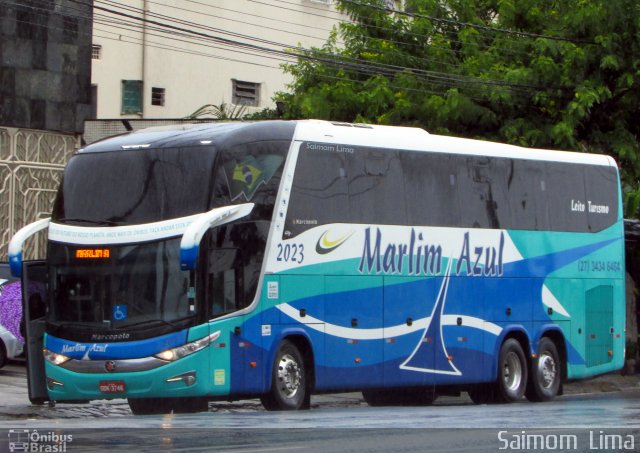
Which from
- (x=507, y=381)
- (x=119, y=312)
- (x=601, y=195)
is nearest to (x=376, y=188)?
(x=119, y=312)

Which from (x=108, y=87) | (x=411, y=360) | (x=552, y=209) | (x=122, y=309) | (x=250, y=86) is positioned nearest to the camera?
(x=122, y=309)

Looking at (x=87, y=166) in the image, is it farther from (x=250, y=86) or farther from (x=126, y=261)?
(x=250, y=86)

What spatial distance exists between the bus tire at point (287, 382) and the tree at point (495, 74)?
12.3 metres

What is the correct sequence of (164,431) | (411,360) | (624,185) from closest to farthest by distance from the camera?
(164,431) < (411,360) < (624,185)

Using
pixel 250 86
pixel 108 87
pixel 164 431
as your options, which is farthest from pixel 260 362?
pixel 250 86

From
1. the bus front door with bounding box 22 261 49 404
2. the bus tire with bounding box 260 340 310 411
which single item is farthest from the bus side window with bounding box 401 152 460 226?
the bus front door with bounding box 22 261 49 404

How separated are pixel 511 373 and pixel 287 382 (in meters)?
5.20

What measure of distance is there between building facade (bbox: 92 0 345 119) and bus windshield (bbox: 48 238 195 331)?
68.4 ft

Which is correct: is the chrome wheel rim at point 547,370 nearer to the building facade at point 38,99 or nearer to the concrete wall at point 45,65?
the building facade at point 38,99

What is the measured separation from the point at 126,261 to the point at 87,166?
1657mm

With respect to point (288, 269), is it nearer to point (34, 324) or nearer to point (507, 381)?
point (34, 324)

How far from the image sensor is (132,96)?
4134 cm

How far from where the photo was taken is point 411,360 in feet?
68.2

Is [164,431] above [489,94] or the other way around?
the other way around
